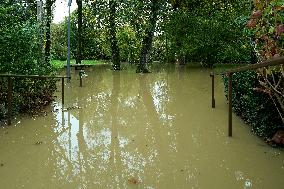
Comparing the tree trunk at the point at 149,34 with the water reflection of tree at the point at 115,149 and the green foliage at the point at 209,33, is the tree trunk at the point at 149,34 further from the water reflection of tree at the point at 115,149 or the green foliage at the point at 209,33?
the water reflection of tree at the point at 115,149

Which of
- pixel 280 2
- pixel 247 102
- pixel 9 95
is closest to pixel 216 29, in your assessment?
pixel 247 102

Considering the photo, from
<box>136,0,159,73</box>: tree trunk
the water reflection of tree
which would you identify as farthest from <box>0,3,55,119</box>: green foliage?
<box>136,0,159,73</box>: tree trunk

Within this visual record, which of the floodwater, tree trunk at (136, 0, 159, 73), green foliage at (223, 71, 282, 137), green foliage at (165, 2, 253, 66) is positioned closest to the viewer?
the floodwater

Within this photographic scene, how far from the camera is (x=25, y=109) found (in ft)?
29.5

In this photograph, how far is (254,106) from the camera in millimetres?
6691

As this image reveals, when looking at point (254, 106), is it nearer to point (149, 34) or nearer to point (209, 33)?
point (149, 34)

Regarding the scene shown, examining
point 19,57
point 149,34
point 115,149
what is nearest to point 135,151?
point 115,149

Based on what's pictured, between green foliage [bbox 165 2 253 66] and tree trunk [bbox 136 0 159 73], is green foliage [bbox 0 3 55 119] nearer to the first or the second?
tree trunk [bbox 136 0 159 73]

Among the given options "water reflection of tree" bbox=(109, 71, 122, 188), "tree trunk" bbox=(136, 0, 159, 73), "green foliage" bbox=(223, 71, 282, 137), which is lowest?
"water reflection of tree" bbox=(109, 71, 122, 188)

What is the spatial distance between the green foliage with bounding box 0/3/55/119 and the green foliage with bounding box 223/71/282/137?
484cm

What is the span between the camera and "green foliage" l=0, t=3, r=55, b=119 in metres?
8.22

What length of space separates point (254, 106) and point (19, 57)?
5.35 metres

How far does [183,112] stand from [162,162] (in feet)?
13.5

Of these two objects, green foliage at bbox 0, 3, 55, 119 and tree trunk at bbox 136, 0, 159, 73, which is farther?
tree trunk at bbox 136, 0, 159, 73
